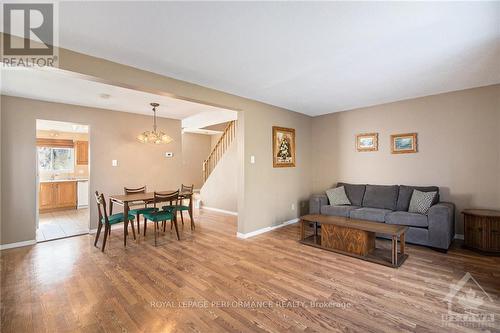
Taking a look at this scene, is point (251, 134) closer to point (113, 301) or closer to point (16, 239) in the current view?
point (113, 301)

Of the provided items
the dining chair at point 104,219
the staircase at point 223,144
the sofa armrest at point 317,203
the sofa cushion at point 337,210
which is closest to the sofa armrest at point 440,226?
the sofa cushion at point 337,210

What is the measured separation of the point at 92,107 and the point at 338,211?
17.4 feet

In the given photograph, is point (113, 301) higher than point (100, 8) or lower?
lower

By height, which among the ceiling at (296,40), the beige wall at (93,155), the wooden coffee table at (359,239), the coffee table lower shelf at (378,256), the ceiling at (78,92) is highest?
the ceiling at (296,40)

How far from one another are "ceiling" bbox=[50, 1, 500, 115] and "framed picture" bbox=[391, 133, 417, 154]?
42.9 inches

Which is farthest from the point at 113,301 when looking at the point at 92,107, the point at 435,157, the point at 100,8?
the point at 435,157

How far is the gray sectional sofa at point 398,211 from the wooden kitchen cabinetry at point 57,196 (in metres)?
6.91

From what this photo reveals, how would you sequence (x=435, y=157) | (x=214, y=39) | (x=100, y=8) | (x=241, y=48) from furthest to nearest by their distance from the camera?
(x=435, y=157) < (x=241, y=48) < (x=214, y=39) < (x=100, y=8)

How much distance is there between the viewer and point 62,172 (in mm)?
7293

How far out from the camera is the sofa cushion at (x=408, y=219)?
3599 mm

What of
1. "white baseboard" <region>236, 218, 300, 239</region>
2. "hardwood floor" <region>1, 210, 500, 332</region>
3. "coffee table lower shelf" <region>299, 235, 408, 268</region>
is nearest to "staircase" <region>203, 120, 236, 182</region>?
"white baseboard" <region>236, 218, 300, 239</region>

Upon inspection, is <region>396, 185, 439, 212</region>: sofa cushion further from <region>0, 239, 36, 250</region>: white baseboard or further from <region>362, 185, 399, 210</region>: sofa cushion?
<region>0, 239, 36, 250</region>: white baseboard

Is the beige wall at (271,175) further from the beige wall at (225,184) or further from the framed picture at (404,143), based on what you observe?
the framed picture at (404,143)

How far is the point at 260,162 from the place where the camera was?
4.54 metres
